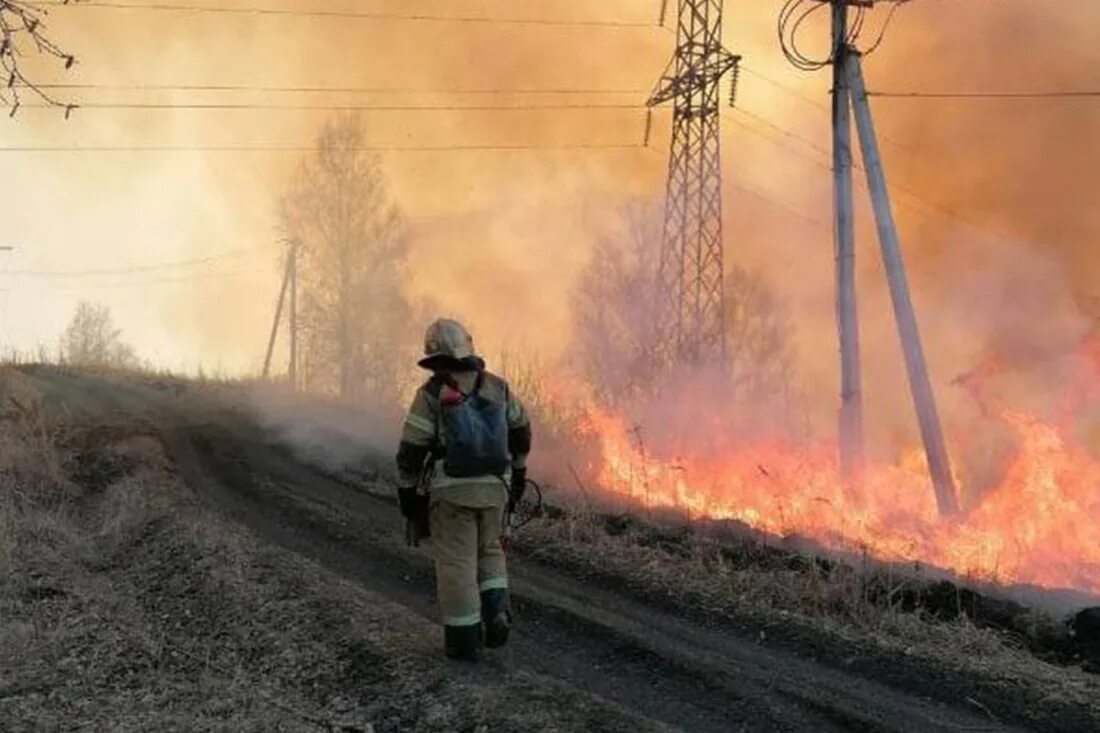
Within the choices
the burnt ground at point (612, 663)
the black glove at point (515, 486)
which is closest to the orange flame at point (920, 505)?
the burnt ground at point (612, 663)

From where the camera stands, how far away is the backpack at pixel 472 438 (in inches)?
203

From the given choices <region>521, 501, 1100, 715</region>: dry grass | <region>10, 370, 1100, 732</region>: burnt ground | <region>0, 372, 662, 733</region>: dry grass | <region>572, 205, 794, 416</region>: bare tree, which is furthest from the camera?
<region>572, 205, 794, 416</region>: bare tree

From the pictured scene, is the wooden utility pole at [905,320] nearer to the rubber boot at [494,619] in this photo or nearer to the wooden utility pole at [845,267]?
the wooden utility pole at [845,267]

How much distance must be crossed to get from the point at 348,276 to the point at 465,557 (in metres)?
30.4

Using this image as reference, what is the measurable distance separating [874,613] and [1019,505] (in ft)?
26.5

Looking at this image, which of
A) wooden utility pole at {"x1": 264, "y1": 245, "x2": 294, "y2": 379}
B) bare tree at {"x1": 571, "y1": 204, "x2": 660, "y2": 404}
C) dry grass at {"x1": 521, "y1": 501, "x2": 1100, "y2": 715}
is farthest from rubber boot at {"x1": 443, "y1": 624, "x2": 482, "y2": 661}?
wooden utility pole at {"x1": 264, "y1": 245, "x2": 294, "y2": 379}

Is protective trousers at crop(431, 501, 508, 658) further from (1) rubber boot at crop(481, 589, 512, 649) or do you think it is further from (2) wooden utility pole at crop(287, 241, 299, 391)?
(2) wooden utility pole at crop(287, 241, 299, 391)

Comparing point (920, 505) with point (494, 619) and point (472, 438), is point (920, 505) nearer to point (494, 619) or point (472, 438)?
point (494, 619)

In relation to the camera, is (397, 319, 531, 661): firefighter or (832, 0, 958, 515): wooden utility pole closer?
(397, 319, 531, 661): firefighter

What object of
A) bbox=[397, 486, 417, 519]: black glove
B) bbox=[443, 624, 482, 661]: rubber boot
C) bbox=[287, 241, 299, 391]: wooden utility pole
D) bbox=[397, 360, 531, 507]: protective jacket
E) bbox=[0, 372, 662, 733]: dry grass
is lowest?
A: bbox=[0, 372, 662, 733]: dry grass

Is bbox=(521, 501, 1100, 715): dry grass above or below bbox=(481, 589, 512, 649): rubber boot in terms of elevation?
below

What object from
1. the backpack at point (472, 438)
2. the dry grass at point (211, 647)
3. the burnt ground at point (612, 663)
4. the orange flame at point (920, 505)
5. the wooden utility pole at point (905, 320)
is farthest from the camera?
the wooden utility pole at point (905, 320)

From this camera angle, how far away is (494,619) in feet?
17.7

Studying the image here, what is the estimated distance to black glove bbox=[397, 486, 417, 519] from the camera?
5.24 m
